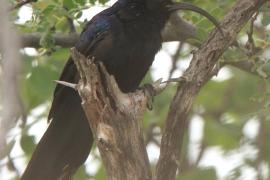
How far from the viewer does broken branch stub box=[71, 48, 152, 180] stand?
256 cm

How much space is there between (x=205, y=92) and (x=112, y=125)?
3.61m

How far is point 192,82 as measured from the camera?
2.88 meters

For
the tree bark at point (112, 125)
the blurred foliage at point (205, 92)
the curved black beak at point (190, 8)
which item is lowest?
the blurred foliage at point (205, 92)

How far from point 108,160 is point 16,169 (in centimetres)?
241

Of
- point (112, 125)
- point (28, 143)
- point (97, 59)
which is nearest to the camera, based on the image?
point (112, 125)

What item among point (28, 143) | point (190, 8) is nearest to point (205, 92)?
point (28, 143)

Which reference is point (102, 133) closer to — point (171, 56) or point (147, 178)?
point (147, 178)

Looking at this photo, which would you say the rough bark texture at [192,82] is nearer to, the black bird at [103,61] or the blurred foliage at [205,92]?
the blurred foliage at [205,92]

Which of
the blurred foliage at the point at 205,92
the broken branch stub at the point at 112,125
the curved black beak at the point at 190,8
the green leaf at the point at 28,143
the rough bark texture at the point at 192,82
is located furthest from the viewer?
the green leaf at the point at 28,143

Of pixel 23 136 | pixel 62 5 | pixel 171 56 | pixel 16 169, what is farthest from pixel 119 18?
pixel 171 56

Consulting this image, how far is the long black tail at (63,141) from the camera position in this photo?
11.6ft

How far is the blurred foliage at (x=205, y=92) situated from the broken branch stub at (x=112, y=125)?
0.75 m

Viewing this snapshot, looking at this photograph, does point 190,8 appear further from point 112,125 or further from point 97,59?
point 112,125

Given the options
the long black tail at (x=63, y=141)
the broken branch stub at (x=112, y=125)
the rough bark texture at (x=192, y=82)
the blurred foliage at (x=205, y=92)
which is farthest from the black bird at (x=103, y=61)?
the broken branch stub at (x=112, y=125)
